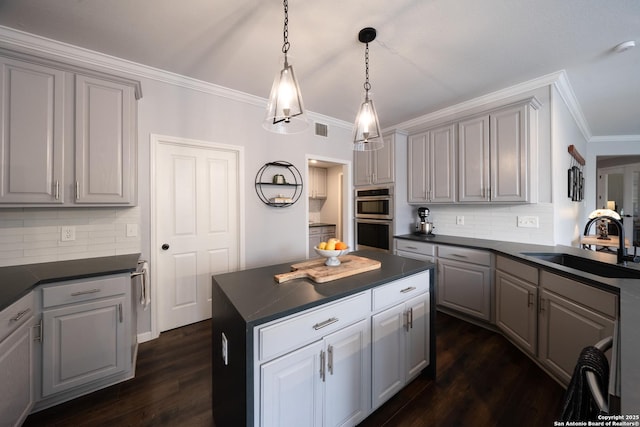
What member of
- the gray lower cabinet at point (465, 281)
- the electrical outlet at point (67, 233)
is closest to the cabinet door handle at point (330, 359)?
the gray lower cabinet at point (465, 281)

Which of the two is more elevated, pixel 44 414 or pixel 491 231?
pixel 491 231

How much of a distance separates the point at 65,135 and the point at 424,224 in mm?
3809

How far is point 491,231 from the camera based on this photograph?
3033 millimetres

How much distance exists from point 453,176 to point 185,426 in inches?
136

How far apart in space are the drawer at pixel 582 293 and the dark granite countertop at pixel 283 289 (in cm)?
91

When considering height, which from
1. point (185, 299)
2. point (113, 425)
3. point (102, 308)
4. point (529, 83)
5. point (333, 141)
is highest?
point (529, 83)

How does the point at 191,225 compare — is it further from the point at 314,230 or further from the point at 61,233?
the point at 314,230

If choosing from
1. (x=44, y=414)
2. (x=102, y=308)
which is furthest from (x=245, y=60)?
(x=44, y=414)

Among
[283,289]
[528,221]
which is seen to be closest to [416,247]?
[528,221]

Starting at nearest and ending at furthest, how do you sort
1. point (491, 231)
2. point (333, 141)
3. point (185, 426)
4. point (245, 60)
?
point (185, 426)
point (245, 60)
point (491, 231)
point (333, 141)

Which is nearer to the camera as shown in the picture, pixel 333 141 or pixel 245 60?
pixel 245 60

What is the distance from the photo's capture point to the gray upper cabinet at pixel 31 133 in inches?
64.3

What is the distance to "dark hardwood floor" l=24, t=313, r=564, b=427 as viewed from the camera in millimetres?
1512

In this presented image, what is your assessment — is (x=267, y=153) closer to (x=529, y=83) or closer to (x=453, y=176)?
(x=453, y=176)
